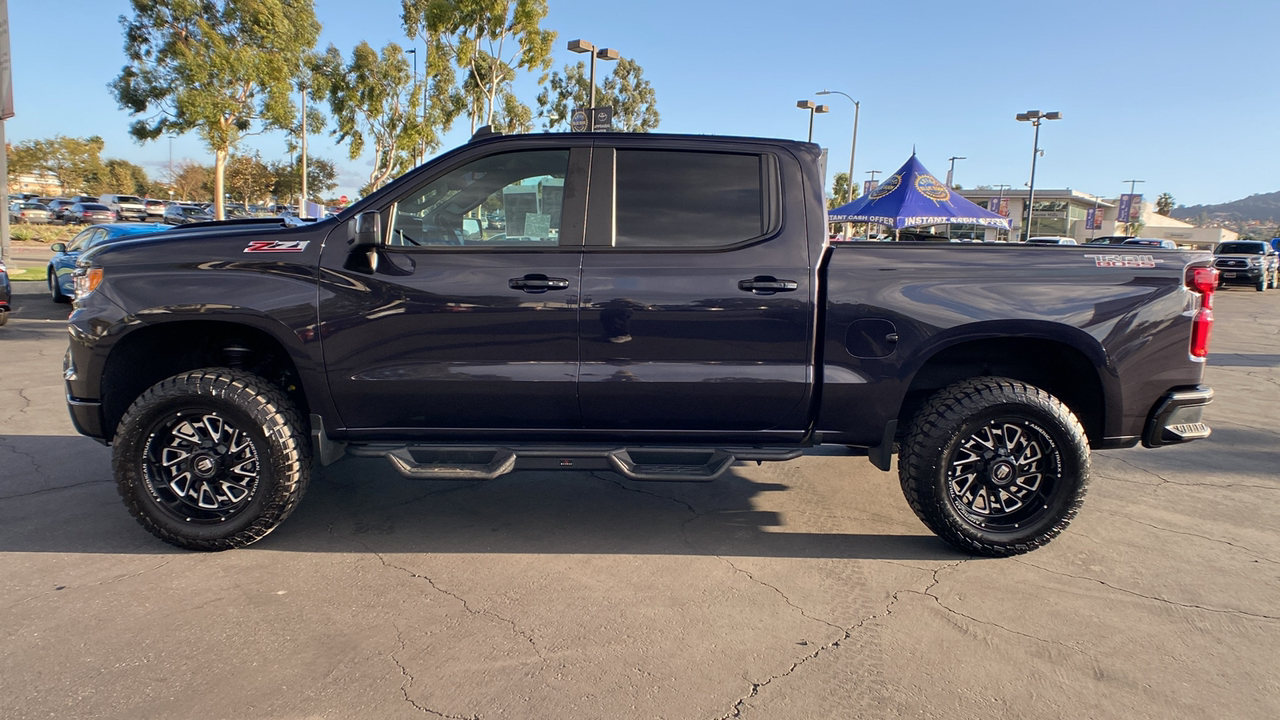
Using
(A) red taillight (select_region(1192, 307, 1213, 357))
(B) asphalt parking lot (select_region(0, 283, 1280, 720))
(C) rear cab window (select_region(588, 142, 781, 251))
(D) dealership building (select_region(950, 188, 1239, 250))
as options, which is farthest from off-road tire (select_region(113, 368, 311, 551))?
(D) dealership building (select_region(950, 188, 1239, 250))

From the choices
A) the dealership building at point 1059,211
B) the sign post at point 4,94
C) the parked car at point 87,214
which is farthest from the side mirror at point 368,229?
the dealership building at point 1059,211

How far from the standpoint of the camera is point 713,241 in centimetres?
384

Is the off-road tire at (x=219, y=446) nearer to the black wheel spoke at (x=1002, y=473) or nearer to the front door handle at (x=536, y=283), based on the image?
the front door handle at (x=536, y=283)

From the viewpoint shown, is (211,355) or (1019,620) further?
(211,355)

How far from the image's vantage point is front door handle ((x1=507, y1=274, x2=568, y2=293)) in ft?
12.1

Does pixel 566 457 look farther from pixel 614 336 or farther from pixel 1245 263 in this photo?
pixel 1245 263

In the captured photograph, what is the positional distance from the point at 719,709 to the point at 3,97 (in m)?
18.9

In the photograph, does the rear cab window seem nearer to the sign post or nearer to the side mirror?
the side mirror

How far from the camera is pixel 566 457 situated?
3812 mm

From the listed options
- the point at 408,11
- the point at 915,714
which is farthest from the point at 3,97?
the point at 915,714

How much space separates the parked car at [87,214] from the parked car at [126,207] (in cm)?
45

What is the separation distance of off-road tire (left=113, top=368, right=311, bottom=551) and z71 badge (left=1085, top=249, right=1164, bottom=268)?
4.05m

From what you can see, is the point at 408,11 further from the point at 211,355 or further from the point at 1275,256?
the point at 1275,256

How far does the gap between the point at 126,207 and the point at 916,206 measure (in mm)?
43580
